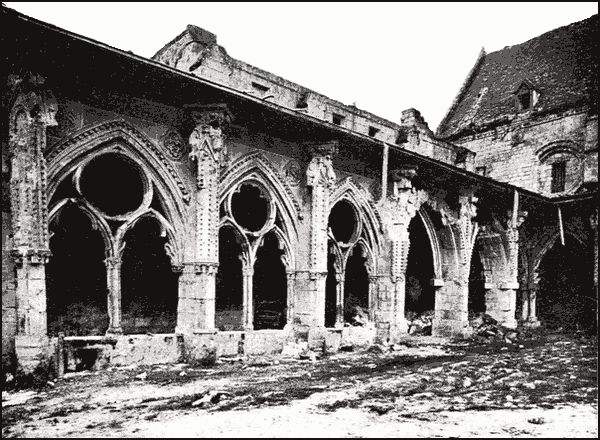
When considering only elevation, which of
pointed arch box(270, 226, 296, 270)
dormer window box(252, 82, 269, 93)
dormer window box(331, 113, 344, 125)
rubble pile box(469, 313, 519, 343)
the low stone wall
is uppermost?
dormer window box(252, 82, 269, 93)

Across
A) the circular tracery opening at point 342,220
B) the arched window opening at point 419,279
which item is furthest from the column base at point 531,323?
the circular tracery opening at point 342,220

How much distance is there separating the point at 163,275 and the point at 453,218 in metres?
7.74

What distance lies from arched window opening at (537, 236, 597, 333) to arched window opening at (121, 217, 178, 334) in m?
12.8

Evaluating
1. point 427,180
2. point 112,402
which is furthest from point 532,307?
point 112,402

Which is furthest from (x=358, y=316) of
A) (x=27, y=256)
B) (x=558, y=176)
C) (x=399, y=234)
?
(x=558, y=176)

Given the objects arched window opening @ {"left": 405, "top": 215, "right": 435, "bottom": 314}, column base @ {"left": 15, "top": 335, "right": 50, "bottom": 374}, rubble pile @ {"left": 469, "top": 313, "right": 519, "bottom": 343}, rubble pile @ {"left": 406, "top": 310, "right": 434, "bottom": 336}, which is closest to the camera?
column base @ {"left": 15, "top": 335, "right": 50, "bottom": 374}

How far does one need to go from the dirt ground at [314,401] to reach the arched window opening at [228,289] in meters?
3.58

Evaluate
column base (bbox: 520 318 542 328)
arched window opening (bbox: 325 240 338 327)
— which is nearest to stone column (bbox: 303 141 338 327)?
arched window opening (bbox: 325 240 338 327)

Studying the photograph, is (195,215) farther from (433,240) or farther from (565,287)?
(565,287)

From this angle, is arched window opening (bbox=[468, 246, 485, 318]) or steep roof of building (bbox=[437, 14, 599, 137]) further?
steep roof of building (bbox=[437, 14, 599, 137])

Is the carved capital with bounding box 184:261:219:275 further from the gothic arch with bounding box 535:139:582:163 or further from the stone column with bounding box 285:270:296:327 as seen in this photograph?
the gothic arch with bounding box 535:139:582:163

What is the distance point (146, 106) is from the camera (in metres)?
8.23

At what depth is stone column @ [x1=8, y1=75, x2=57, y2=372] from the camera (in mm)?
6375

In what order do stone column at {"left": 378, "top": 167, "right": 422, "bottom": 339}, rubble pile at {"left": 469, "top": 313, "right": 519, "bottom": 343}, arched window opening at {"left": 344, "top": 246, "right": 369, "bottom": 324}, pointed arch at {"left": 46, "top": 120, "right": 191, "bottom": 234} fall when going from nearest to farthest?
1. pointed arch at {"left": 46, "top": 120, "right": 191, "bottom": 234}
2. stone column at {"left": 378, "top": 167, "right": 422, "bottom": 339}
3. rubble pile at {"left": 469, "top": 313, "right": 519, "bottom": 343}
4. arched window opening at {"left": 344, "top": 246, "right": 369, "bottom": 324}
